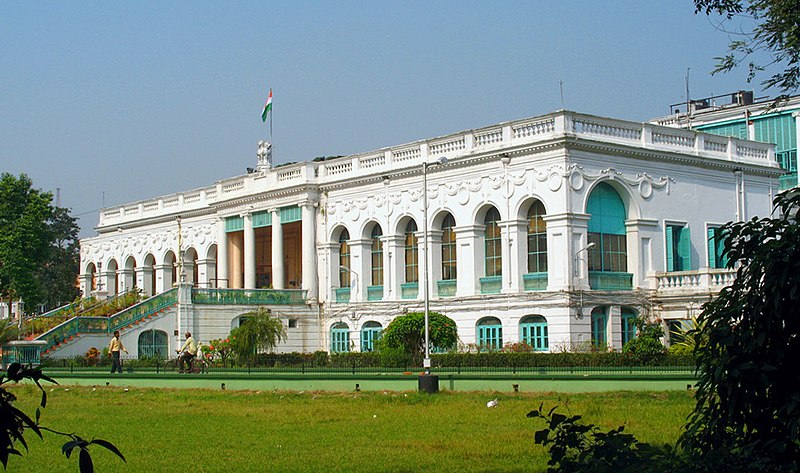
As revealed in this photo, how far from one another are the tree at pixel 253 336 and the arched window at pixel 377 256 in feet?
21.1

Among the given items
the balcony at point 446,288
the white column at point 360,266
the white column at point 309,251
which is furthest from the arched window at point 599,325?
the white column at point 309,251

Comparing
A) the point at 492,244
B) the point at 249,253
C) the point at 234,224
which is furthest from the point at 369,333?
the point at 234,224

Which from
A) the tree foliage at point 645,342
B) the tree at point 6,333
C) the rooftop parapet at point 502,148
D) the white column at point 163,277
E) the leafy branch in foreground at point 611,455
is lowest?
the leafy branch in foreground at point 611,455

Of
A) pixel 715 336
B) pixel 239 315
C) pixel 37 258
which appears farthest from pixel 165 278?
pixel 715 336

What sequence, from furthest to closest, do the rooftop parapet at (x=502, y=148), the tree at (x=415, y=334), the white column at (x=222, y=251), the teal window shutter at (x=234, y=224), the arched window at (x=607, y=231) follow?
1. the white column at (x=222, y=251)
2. the teal window shutter at (x=234, y=224)
3. the arched window at (x=607, y=231)
4. the rooftop parapet at (x=502, y=148)
5. the tree at (x=415, y=334)

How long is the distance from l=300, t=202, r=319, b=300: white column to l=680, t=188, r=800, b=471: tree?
46.6 m

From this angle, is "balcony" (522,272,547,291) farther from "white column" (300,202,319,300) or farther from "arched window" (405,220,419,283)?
"white column" (300,202,319,300)

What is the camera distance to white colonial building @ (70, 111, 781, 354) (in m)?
43.2

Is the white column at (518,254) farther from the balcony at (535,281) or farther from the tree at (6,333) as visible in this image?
the tree at (6,333)

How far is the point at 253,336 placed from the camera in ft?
154

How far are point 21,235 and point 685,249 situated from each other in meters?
41.9

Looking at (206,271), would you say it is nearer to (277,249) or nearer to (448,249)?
(277,249)

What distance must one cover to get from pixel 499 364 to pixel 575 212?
27.6ft

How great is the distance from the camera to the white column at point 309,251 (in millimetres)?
54594
